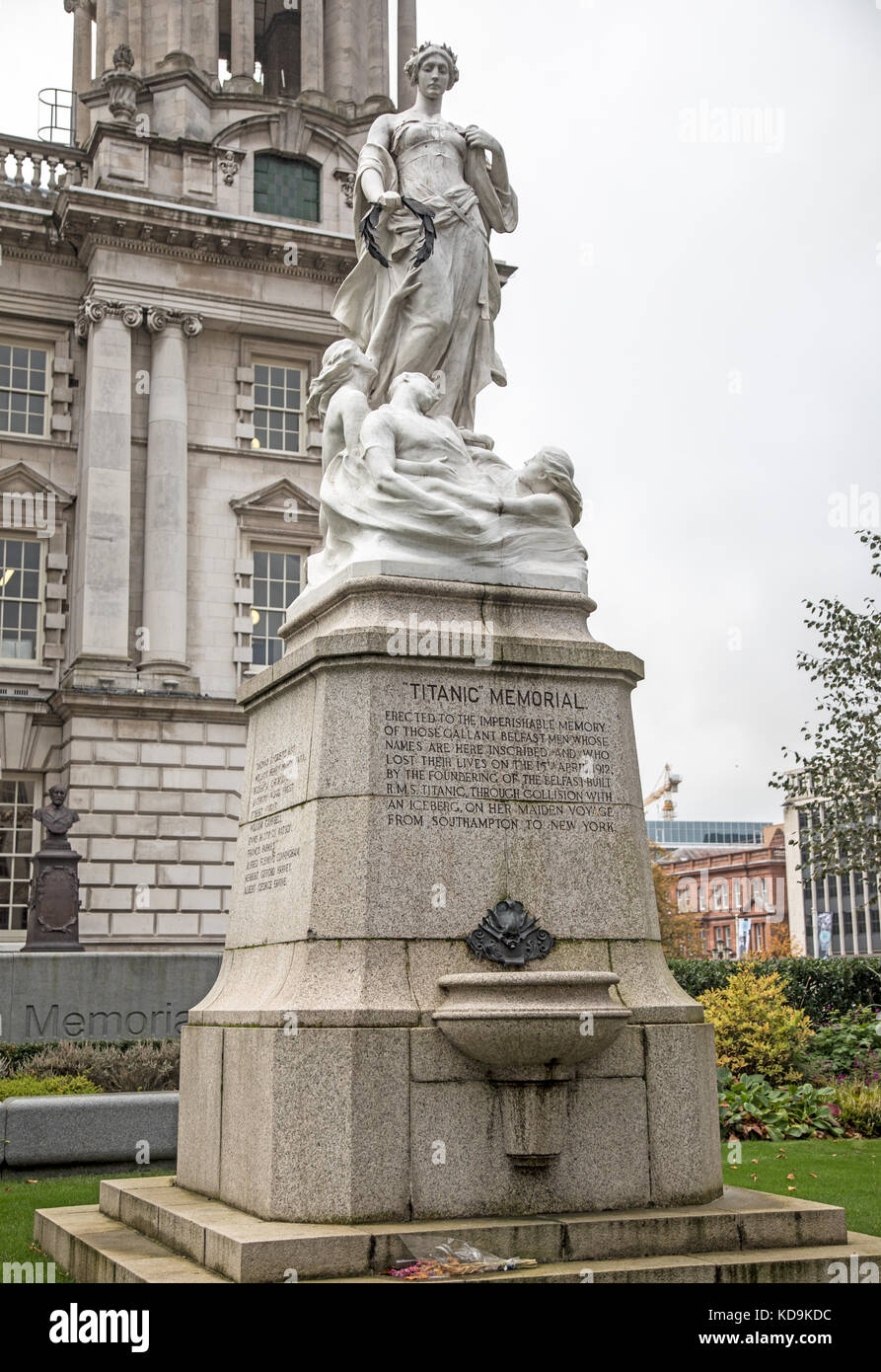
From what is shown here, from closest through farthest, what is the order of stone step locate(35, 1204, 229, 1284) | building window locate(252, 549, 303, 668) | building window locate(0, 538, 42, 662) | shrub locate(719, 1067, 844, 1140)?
stone step locate(35, 1204, 229, 1284)
shrub locate(719, 1067, 844, 1140)
building window locate(0, 538, 42, 662)
building window locate(252, 549, 303, 668)

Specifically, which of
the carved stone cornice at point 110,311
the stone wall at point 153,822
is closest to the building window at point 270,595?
the stone wall at point 153,822

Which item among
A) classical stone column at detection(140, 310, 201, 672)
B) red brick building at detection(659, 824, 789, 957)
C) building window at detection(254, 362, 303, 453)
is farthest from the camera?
red brick building at detection(659, 824, 789, 957)

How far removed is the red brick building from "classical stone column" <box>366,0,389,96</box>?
306 feet

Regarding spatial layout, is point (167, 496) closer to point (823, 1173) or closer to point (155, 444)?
point (155, 444)

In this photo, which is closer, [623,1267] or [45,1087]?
[623,1267]

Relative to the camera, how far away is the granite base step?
698cm

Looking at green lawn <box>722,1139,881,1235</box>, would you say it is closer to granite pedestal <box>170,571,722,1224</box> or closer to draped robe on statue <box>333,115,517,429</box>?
granite pedestal <box>170,571,722,1224</box>

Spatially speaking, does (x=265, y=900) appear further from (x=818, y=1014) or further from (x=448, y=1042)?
(x=818, y=1014)

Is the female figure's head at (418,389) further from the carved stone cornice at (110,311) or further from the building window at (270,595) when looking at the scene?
the carved stone cornice at (110,311)

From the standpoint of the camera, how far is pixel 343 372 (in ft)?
35.2

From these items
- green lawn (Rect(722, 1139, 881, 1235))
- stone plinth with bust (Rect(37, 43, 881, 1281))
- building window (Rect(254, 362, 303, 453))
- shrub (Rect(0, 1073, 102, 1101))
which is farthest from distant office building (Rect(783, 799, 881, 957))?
stone plinth with bust (Rect(37, 43, 881, 1281))

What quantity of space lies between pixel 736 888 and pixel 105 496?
110507 millimetres

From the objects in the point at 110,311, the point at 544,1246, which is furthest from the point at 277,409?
the point at 544,1246
